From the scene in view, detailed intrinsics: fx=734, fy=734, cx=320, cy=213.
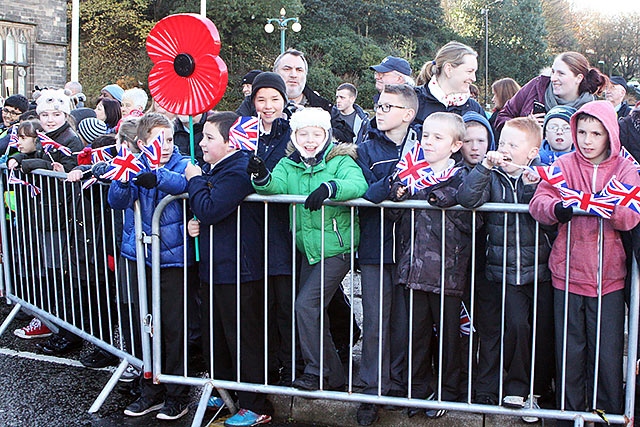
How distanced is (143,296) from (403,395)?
5.64ft

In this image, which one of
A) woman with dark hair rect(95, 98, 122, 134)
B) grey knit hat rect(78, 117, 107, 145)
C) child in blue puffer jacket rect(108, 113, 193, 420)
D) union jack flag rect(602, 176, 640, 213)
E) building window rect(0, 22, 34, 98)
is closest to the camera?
union jack flag rect(602, 176, 640, 213)

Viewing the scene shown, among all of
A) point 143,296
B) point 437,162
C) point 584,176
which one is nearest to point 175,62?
point 143,296

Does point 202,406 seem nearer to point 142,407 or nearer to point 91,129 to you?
point 142,407

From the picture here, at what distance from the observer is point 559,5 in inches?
2776

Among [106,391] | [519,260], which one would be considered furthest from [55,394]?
[519,260]

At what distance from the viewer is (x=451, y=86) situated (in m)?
5.04

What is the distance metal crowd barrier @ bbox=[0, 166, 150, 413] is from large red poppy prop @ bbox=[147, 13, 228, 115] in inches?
35.6

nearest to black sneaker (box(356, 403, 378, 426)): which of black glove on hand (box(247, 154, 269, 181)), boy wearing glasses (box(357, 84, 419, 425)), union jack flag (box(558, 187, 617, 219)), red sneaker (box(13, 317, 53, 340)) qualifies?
boy wearing glasses (box(357, 84, 419, 425))

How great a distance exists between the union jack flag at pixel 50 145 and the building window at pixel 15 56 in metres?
23.9

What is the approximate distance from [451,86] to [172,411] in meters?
2.84

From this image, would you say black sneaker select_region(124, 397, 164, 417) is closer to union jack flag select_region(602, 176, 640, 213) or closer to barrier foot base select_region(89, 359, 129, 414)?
barrier foot base select_region(89, 359, 129, 414)

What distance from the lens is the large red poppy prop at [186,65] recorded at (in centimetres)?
455

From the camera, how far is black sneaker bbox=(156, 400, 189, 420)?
463 centimetres

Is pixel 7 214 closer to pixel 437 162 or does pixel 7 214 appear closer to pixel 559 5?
pixel 437 162
